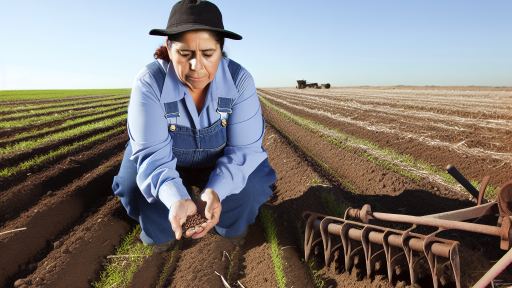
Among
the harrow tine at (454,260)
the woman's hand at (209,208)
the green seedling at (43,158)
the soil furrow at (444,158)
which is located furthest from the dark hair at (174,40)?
the soil furrow at (444,158)

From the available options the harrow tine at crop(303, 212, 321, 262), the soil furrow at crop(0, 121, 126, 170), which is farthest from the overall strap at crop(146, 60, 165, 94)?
the soil furrow at crop(0, 121, 126, 170)

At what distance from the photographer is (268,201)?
3680 millimetres

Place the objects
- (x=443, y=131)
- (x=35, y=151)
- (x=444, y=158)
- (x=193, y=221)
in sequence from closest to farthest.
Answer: (x=193, y=221)
(x=444, y=158)
(x=35, y=151)
(x=443, y=131)

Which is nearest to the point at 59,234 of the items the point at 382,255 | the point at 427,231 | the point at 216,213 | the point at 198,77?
the point at 216,213

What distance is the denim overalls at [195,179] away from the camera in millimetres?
2328

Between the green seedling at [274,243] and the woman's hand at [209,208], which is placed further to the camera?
the green seedling at [274,243]

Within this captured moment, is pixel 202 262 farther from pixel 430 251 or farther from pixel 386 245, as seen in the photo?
pixel 430 251

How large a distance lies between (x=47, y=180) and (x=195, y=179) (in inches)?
109

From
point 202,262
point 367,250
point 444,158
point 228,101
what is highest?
point 228,101

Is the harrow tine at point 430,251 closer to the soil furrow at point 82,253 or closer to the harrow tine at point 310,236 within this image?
the harrow tine at point 310,236

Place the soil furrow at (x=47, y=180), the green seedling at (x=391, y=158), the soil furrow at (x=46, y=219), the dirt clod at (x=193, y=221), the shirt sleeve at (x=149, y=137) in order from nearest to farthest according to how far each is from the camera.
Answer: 1. the dirt clod at (x=193, y=221)
2. the shirt sleeve at (x=149, y=137)
3. the soil furrow at (x=46, y=219)
4. the soil furrow at (x=47, y=180)
5. the green seedling at (x=391, y=158)

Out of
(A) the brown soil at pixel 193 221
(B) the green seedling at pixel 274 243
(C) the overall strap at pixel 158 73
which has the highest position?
(C) the overall strap at pixel 158 73

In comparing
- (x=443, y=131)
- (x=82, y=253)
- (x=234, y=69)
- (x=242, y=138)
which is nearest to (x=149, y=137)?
(x=242, y=138)

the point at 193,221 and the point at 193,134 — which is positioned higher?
the point at 193,134
